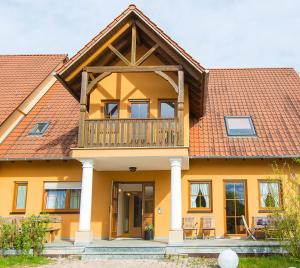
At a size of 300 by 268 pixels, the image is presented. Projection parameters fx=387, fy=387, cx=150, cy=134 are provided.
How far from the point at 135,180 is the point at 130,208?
62.1 inches

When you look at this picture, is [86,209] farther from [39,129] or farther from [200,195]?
[39,129]

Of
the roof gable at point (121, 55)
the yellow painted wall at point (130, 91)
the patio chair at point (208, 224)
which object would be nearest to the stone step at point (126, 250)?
the patio chair at point (208, 224)

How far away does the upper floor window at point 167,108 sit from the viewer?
45.2 feet

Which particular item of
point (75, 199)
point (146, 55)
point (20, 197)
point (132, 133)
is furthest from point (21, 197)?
point (146, 55)

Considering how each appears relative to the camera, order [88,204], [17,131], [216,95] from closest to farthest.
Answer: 1. [88,204]
2. [17,131]
3. [216,95]

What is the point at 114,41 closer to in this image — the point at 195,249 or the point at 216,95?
the point at 216,95

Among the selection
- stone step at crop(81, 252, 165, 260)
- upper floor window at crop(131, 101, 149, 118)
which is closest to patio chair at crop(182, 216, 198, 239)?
stone step at crop(81, 252, 165, 260)

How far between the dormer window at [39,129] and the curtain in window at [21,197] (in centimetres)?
219

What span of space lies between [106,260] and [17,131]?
24.8 feet

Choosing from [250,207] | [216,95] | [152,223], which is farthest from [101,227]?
[216,95]

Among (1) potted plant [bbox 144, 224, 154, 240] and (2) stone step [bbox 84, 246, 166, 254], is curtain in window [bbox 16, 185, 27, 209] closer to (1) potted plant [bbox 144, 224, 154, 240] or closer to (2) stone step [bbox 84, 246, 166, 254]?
(2) stone step [bbox 84, 246, 166, 254]

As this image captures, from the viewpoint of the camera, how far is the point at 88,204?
12.1 m

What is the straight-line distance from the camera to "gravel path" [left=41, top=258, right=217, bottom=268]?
9.67m

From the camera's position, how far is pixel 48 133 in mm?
15484
